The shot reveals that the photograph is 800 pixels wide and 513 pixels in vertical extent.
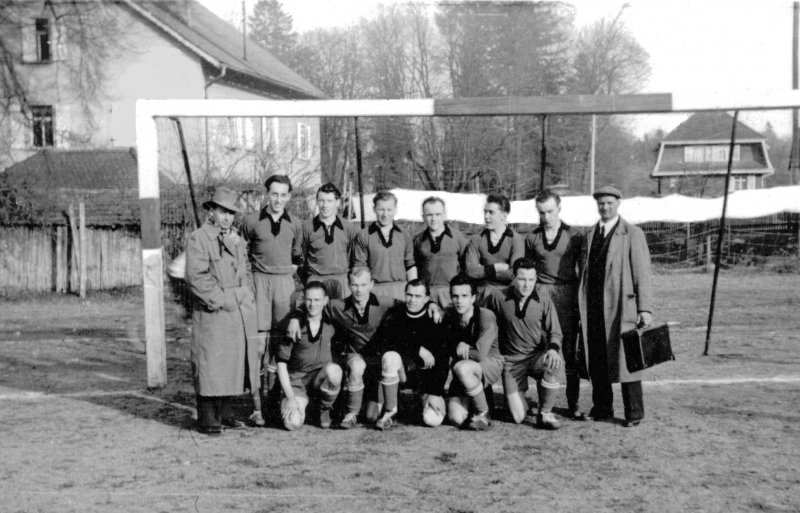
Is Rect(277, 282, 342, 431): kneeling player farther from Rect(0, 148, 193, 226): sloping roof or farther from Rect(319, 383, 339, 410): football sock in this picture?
Rect(0, 148, 193, 226): sloping roof

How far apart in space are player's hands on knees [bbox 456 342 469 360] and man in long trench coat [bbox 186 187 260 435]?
1.43 m

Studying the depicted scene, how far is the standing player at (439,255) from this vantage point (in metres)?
6.04

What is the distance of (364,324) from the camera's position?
565 centimetres

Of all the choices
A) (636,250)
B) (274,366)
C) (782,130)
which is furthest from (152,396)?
(782,130)

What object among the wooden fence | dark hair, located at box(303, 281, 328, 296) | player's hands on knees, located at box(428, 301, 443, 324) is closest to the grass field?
player's hands on knees, located at box(428, 301, 443, 324)

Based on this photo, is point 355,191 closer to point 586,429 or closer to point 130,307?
point 586,429

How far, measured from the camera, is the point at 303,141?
9.12m

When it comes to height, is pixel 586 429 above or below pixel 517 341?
below

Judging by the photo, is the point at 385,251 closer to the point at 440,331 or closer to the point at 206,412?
the point at 440,331

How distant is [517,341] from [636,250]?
3.45ft

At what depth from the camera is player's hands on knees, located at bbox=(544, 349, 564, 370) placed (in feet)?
17.8

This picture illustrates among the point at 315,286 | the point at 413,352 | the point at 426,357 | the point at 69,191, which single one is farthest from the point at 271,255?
the point at 69,191

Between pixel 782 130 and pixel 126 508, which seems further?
pixel 782 130

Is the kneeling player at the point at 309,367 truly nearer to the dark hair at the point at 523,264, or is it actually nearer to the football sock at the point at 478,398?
the football sock at the point at 478,398
